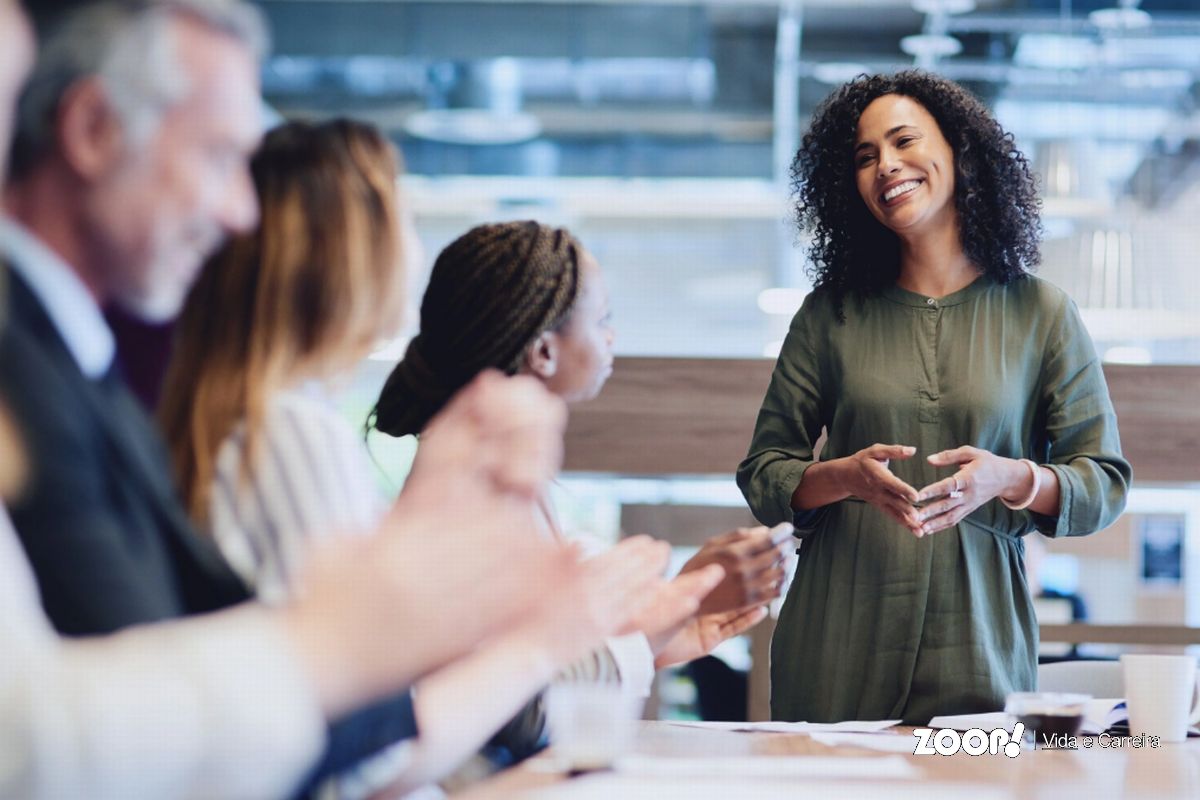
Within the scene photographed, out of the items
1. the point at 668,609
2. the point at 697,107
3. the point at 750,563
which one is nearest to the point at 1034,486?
the point at 750,563

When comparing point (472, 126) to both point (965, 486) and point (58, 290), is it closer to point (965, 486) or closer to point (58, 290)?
point (965, 486)

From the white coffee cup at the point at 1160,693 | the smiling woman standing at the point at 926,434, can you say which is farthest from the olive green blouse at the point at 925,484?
the white coffee cup at the point at 1160,693

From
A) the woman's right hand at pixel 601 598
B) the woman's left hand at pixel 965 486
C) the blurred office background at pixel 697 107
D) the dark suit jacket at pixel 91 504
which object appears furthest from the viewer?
the blurred office background at pixel 697 107

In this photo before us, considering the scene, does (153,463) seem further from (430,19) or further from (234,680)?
(430,19)

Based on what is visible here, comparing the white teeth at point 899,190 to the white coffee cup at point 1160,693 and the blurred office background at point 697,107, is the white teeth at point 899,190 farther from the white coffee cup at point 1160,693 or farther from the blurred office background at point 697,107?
the blurred office background at point 697,107

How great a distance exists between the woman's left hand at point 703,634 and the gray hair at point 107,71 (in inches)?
38.7

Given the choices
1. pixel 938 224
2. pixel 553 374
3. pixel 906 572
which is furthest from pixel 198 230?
pixel 938 224

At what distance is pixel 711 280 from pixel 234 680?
7668 mm

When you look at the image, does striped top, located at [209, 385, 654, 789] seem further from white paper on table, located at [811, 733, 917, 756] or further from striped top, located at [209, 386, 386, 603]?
white paper on table, located at [811, 733, 917, 756]

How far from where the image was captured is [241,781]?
0.45 metres

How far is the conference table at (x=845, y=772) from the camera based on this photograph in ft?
3.32

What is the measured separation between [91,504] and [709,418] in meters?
2.26

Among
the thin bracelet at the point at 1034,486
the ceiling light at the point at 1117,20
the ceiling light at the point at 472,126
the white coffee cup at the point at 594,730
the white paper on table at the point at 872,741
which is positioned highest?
the ceiling light at the point at 1117,20

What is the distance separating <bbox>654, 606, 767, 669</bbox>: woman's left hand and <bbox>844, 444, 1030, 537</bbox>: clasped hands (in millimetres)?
242
